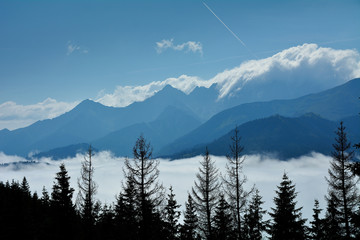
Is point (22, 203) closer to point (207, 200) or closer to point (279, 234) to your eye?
point (207, 200)

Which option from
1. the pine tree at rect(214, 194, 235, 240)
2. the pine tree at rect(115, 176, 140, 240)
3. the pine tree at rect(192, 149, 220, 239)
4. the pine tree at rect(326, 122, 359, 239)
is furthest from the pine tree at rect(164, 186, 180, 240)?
the pine tree at rect(326, 122, 359, 239)

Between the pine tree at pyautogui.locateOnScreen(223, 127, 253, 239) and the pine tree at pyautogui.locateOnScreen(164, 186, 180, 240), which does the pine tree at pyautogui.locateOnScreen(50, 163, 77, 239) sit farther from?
the pine tree at pyautogui.locateOnScreen(164, 186, 180, 240)

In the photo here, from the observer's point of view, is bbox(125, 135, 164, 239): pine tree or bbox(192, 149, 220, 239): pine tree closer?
bbox(125, 135, 164, 239): pine tree

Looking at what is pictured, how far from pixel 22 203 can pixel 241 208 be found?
30.9 meters

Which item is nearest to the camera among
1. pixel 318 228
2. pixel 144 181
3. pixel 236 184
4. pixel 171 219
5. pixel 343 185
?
pixel 144 181

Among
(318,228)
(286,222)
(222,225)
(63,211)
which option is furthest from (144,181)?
(318,228)

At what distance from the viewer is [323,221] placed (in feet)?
105

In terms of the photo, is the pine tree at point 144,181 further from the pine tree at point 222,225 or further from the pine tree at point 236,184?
the pine tree at point 222,225

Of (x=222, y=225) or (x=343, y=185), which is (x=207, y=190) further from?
(x=343, y=185)

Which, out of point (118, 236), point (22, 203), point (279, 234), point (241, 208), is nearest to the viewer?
point (241, 208)

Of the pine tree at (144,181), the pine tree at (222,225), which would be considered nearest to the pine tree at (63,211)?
the pine tree at (144,181)

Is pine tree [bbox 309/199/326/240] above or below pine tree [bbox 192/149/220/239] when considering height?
below

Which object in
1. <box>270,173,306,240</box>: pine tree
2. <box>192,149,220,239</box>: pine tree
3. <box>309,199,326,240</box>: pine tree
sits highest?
<box>192,149,220,239</box>: pine tree

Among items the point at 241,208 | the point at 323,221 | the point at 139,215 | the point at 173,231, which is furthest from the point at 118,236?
the point at 323,221
